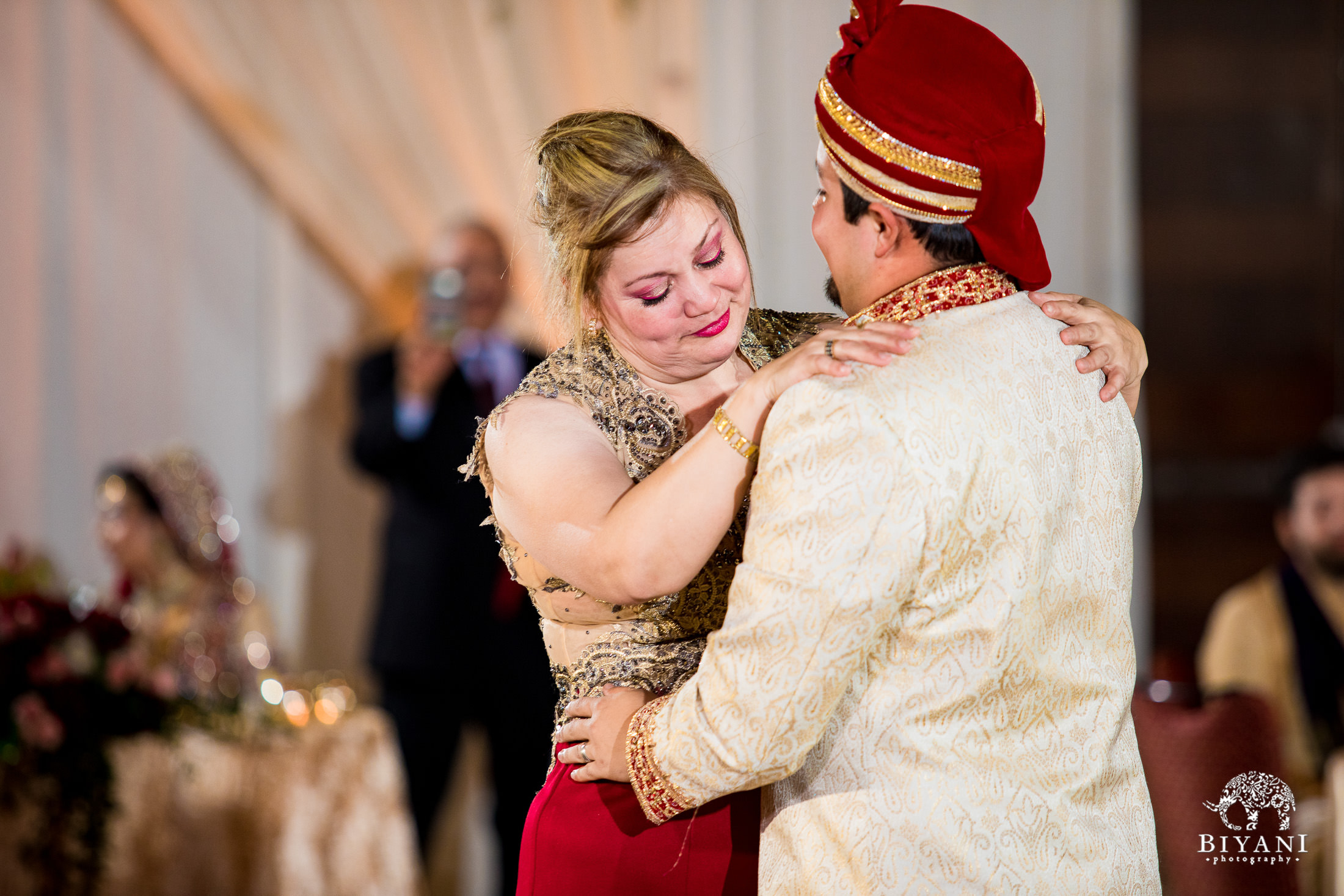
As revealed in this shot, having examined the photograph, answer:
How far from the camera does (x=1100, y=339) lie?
1.32 metres

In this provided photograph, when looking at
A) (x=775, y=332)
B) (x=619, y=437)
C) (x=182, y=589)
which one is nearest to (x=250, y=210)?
(x=182, y=589)

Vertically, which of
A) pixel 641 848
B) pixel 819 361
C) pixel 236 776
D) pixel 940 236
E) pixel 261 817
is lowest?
pixel 261 817

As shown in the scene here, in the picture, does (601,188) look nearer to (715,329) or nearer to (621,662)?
(715,329)

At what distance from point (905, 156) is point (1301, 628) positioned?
8.70 feet

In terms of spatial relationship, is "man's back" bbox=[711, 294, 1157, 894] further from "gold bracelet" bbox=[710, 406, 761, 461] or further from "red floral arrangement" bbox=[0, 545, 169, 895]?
"red floral arrangement" bbox=[0, 545, 169, 895]

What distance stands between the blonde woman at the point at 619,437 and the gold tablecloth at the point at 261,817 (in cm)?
167

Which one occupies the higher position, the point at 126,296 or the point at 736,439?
the point at 126,296

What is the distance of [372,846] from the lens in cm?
311

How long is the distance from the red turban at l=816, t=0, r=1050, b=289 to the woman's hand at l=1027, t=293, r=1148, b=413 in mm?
70

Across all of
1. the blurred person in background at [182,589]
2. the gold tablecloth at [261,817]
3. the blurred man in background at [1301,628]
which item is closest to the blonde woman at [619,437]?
the gold tablecloth at [261,817]

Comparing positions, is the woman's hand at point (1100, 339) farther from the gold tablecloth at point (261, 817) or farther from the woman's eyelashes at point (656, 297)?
the gold tablecloth at point (261, 817)

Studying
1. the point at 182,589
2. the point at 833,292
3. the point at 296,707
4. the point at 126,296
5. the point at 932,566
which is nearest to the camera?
the point at 932,566

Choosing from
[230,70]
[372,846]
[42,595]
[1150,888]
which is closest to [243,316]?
[230,70]

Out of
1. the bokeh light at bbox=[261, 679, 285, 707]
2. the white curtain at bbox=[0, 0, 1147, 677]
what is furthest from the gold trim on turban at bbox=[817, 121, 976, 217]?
the white curtain at bbox=[0, 0, 1147, 677]
